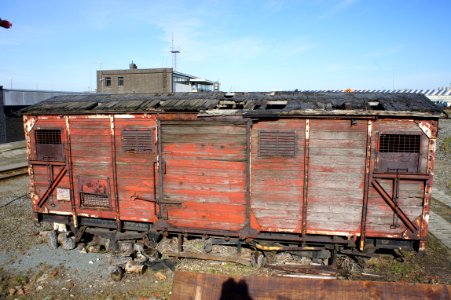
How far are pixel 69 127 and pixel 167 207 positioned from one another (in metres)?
4.01

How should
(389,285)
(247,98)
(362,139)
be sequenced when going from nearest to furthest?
(389,285)
(362,139)
(247,98)

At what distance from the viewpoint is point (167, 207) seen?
8.96 meters

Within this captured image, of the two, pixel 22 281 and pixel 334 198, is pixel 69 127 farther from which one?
pixel 334 198

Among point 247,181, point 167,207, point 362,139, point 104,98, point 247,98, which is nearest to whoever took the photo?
point 362,139

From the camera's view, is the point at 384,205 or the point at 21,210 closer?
the point at 384,205

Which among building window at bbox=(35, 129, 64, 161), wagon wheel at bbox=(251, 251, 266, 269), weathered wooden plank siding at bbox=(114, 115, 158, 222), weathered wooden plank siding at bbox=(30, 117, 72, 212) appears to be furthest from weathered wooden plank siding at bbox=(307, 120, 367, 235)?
building window at bbox=(35, 129, 64, 161)

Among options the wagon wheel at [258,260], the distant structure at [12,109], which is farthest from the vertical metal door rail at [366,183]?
the distant structure at [12,109]

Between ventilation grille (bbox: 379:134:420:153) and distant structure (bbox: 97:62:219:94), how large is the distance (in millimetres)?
35393

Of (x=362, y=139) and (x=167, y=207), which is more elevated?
(x=362, y=139)

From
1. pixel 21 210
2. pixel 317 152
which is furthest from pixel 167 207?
pixel 21 210

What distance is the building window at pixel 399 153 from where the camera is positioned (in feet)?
25.4

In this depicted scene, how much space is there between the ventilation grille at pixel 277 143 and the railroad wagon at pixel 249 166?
0.03 metres

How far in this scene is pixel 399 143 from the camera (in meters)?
7.78

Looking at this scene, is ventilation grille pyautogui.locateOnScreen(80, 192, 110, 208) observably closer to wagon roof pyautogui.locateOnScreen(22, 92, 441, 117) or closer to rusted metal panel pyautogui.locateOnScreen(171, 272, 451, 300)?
wagon roof pyautogui.locateOnScreen(22, 92, 441, 117)
